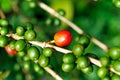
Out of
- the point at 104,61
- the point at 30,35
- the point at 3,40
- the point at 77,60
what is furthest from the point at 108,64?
the point at 3,40

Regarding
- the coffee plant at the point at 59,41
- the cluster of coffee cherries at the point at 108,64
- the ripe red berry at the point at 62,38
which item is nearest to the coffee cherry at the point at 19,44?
the coffee plant at the point at 59,41

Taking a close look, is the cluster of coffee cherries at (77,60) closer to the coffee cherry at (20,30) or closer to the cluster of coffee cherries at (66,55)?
the cluster of coffee cherries at (66,55)

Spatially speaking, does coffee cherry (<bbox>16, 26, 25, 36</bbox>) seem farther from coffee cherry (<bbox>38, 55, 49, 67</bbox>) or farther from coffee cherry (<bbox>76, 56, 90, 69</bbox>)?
coffee cherry (<bbox>76, 56, 90, 69</bbox>)

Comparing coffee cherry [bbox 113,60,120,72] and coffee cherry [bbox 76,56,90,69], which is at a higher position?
coffee cherry [bbox 113,60,120,72]

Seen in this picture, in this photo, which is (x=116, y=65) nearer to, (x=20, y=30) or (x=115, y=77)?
(x=115, y=77)

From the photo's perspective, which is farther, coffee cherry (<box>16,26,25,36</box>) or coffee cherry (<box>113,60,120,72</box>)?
coffee cherry (<box>16,26,25,36</box>)

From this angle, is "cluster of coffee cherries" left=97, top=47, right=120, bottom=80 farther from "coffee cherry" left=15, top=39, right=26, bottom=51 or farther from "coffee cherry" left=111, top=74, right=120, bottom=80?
"coffee cherry" left=15, top=39, right=26, bottom=51

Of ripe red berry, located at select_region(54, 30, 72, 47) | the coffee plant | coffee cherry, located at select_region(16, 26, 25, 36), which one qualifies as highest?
ripe red berry, located at select_region(54, 30, 72, 47)

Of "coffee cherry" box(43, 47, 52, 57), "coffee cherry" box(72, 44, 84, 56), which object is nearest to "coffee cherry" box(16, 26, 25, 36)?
"coffee cherry" box(43, 47, 52, 57)

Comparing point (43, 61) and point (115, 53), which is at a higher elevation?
point (115, 53)

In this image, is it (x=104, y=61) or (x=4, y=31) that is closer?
(x=104, y=61)
